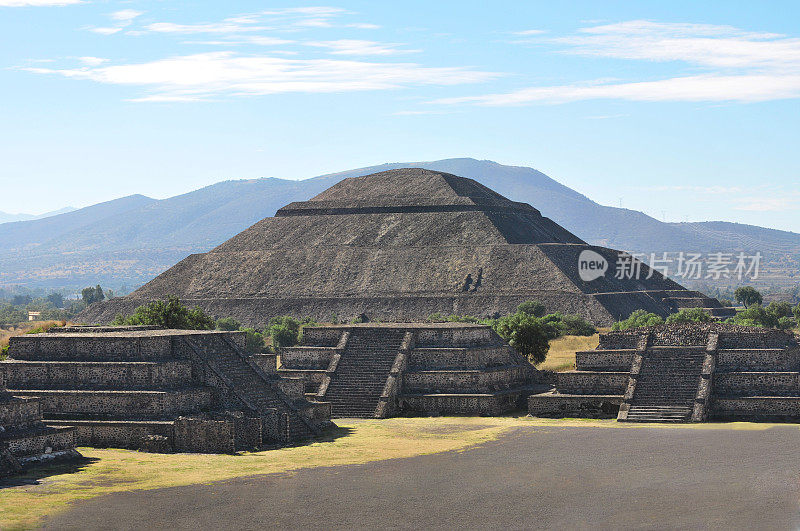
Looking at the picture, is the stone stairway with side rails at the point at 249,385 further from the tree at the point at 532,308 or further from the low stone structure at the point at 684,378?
the tree at the point at 532,308

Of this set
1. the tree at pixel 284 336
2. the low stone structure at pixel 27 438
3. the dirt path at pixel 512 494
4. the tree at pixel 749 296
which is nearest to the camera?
the dirt path at pixel 512 494

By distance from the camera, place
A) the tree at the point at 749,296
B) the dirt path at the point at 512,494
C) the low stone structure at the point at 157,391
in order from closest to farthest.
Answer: the dirt path at the point at 512,494 < the low stone structure at the point at 157,391 < the tree at the point at 749,296

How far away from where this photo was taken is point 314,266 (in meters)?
151

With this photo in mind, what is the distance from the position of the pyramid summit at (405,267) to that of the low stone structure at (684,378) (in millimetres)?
67239

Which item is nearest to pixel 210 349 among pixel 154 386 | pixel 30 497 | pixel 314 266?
pixel 154 386

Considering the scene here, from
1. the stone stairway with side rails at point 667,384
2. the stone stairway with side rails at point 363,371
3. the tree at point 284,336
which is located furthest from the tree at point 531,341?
the tree at point 284,336

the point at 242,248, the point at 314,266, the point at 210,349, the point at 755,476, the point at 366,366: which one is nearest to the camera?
the point at 755,476

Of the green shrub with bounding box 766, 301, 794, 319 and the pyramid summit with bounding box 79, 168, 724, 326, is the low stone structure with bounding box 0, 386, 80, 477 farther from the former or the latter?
the green shrub with bounding box 766, 301, 794, 319

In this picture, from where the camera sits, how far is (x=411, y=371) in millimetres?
Result: 57438

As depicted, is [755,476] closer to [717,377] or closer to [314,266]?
[717,377]

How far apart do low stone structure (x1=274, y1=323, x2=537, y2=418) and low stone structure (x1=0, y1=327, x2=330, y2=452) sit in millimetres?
7254

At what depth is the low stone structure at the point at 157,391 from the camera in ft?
141

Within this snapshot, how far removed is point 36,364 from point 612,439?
23.4 metres

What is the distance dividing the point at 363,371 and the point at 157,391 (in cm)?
1601
